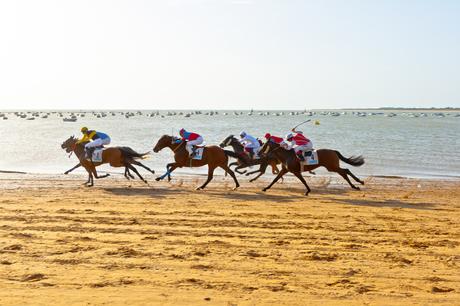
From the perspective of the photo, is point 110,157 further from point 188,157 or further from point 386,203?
point 386,203

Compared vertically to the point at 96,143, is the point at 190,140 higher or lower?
higher

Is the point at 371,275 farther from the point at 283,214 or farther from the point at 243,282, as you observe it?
the point at 283,214

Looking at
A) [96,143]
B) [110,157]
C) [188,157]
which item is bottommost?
[110,157]

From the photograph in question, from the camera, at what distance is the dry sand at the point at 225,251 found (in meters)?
6.28

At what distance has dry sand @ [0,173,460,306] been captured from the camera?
6.28 metres

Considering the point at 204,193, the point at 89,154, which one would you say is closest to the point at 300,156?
the point at 204,193

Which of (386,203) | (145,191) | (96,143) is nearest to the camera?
(386,203)

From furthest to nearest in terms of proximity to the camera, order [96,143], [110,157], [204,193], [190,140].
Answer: [110,157], [96,143], [190,140], [204,193]

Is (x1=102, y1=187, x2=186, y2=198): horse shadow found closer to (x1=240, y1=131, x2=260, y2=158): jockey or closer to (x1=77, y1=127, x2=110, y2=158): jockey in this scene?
(x1=77, y1=127, x2=110, y2=158): jockey

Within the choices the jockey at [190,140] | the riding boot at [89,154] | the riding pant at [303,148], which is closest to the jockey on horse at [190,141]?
the jockey at [190,140]

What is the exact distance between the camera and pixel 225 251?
27.1ft

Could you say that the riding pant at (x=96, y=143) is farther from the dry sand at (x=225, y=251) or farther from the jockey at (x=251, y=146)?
the jockey at (x=251, y=146)

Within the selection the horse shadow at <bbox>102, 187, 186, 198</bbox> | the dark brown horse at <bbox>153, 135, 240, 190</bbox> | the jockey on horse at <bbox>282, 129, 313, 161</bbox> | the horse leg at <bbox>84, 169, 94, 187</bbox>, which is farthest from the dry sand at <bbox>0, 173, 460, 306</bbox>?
the dark brown horse at <bbox>153, 135, 240, 190</bbox>

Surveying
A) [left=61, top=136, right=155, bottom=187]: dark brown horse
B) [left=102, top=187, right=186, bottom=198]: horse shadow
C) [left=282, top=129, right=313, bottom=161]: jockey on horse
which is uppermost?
[left=282, top=129, right=313, bottom=161]: jockey on horse
